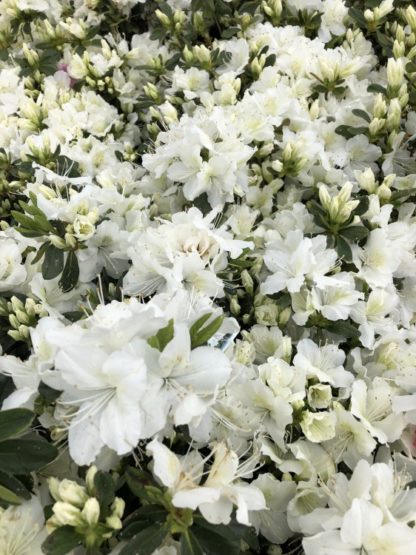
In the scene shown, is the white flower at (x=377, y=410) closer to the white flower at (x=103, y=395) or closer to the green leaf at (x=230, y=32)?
the white flower at (x=103, y=395)

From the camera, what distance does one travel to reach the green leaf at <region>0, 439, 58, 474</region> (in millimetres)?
1252

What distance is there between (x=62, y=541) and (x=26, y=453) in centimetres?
23

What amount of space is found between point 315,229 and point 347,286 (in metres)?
0.30

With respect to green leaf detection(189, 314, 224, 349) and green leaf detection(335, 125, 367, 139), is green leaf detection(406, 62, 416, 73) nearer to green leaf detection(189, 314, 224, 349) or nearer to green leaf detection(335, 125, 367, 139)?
green leaf detection(335, 125, 367, 139)

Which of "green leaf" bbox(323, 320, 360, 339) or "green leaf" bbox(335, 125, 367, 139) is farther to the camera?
"green leaf" bbox(335, 125, 367, 139)

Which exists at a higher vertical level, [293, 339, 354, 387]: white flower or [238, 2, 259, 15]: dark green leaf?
[238, 2, 259, 15]: dark green leaf

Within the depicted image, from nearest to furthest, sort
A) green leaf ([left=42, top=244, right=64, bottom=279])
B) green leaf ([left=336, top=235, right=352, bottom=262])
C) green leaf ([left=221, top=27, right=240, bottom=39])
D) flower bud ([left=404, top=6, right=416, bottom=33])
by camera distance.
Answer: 1. green leaf ([left=42, top=244, right=64, bottom=279])
2. green leaf ([left=336, top=235, right=352, bottom=262])
3. flower bud ([left=404, top=6, right=416, bottom=33])
4. green leaf ([left=221, top=27, right=240, bottom=39])

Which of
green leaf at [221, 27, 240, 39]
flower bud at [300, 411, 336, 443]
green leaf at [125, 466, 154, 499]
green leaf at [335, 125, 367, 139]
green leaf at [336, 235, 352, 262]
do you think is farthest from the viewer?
green leaf at [221, 27, 240, 39]

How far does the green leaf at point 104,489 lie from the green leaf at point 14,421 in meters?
0.19

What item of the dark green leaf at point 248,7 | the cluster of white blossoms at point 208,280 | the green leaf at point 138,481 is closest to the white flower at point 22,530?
the cluster of white blossoms at point 208,280

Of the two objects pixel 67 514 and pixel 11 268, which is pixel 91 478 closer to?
pixel 67 514

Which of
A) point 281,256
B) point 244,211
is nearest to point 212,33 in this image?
point 244,211

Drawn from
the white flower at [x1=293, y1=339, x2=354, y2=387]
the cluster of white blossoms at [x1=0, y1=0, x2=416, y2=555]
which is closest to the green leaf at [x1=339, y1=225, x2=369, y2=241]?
the cluster of white blossoms at [x1=0, y1=0, x2=416, y2=555]

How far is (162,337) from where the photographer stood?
1.20 meters
